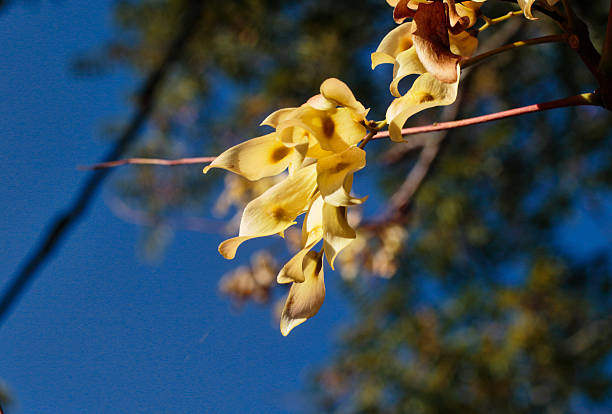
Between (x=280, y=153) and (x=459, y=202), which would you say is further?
(x=459, y=202)

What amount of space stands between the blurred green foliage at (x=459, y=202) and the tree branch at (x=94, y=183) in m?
0.76

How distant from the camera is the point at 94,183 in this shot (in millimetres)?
709

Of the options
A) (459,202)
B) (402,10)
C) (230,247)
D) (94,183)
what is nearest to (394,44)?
(402,10)

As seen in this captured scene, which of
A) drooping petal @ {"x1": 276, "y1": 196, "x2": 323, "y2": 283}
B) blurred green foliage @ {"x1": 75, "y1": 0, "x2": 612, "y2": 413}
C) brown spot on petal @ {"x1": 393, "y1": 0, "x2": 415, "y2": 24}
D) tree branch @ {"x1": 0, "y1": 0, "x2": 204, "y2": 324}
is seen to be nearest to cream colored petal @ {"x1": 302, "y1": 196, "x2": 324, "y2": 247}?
drooping petal @ {"x1": 276, "y1": 196, "x2": 323, "y2": 283}

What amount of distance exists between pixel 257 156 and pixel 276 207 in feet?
0.11

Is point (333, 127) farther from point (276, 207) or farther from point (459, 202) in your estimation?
point (459, 202)

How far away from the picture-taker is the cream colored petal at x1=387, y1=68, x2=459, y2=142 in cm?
30

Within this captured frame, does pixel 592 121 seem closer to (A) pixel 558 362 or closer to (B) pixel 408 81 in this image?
(B) pixel 408 81

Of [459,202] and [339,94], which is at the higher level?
[339,94]

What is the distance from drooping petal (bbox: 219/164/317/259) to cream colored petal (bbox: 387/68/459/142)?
49 millimetres

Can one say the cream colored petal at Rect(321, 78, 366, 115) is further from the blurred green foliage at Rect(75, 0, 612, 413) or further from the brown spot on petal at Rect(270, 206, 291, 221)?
the blurred green foliage at Rect(75, 0, 612, 413)

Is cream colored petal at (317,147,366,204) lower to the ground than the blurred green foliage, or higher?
higher

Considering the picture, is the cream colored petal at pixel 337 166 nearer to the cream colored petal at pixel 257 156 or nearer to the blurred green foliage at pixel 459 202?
the cream colored petal at pixel 257 156

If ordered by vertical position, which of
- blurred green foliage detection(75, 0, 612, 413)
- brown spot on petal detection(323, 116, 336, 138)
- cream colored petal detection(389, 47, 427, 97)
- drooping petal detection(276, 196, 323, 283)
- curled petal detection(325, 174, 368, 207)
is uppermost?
brown spot on petal detection(323, 116, 336, 138)
